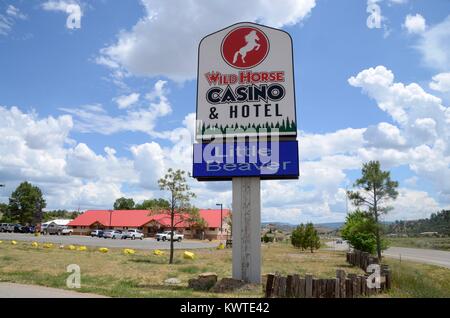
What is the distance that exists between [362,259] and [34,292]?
20292mm

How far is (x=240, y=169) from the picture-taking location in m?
16.8

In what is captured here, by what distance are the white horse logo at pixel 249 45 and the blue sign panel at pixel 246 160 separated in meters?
3.76

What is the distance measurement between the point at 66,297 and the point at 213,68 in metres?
10.5

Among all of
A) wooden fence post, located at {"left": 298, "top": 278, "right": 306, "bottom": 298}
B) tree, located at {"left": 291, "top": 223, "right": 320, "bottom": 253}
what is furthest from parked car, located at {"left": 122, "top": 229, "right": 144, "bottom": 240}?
wooden fence post, located at {"left": 298, "top": 278, "right": 306, "bottom": 298}

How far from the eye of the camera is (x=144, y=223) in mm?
81688

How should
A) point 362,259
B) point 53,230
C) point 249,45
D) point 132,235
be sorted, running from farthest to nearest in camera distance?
point 53,230 < point 132,235 < point 362,259 < point 249,45

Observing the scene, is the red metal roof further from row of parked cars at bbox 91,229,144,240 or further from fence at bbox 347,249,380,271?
fence at bbox 347,249,380,271

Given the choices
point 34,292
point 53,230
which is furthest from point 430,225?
point 34,292

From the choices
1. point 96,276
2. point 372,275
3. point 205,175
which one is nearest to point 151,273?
point 96,276

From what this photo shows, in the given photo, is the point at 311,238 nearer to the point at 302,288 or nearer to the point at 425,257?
the point at 425,257

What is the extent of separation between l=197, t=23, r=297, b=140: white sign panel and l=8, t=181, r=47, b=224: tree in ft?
339

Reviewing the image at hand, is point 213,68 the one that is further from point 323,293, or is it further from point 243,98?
point 323,293

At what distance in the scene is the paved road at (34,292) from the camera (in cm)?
1217

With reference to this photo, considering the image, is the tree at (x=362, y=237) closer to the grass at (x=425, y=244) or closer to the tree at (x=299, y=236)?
the tree at (x=299, y=236)
